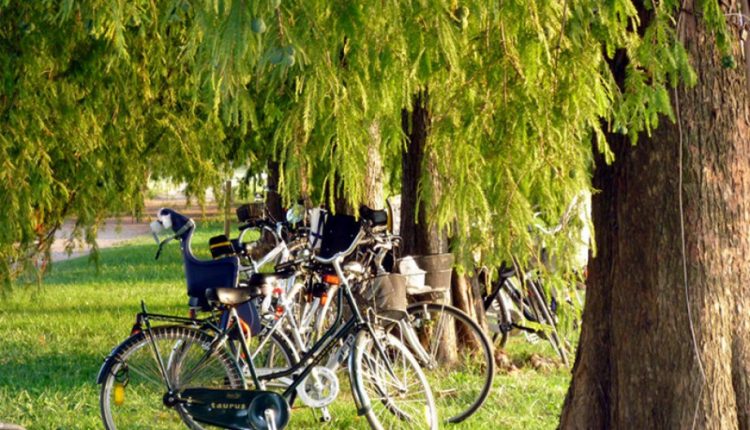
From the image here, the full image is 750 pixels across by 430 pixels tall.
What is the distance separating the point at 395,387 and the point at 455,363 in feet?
6.96

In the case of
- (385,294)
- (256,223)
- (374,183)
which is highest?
(374,183)

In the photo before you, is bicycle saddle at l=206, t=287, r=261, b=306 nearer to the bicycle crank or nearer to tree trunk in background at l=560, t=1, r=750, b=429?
the bicycle crank

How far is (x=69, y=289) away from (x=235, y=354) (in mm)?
12993

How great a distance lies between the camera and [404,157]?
10391mm

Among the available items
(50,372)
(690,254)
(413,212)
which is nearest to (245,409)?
(690,254)

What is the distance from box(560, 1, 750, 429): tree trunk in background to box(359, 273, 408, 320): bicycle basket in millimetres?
2147

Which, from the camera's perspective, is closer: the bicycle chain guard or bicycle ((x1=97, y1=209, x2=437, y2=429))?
bicycle ((x1=97, y1=209, x2=437, y2=429))

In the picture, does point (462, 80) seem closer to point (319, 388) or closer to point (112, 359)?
point (319, 388)

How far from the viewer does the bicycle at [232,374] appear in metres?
7.21

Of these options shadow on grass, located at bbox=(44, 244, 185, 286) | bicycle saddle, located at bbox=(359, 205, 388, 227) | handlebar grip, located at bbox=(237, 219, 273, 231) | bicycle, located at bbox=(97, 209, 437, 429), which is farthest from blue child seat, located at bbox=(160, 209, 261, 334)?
shadow on grass, located at bbox=(44, 244, 185, 286)

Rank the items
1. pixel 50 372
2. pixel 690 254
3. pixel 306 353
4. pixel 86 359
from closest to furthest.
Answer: pixel 690 254
pixel 306 353
pixel 50 372
pixel 86 359

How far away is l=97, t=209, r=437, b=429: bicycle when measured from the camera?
7215mm

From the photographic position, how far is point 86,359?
12.0 metres

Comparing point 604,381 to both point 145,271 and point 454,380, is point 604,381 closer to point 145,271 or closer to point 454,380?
point 454,380
